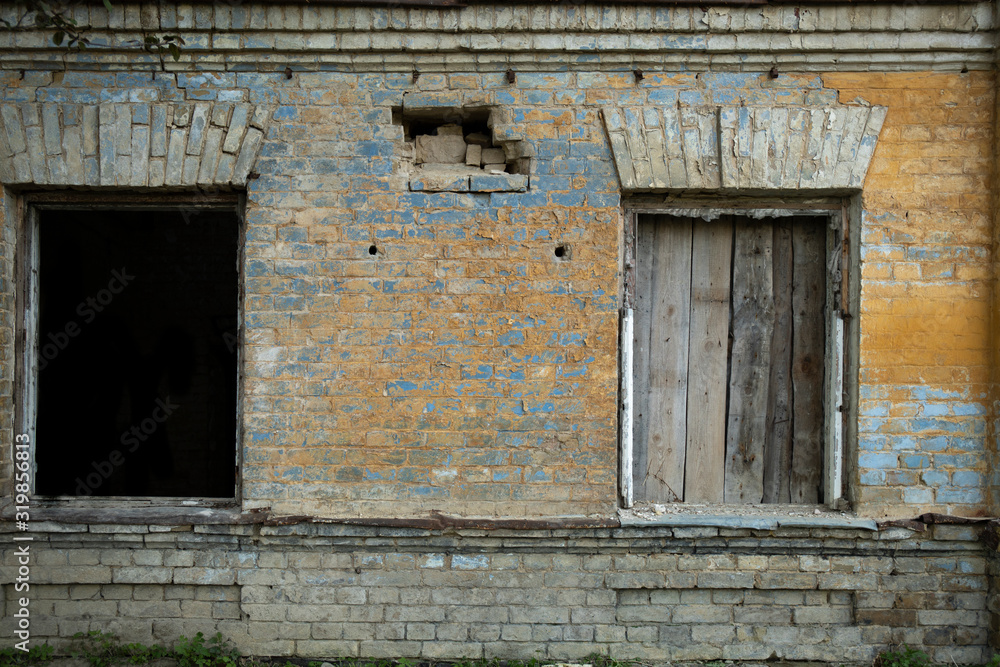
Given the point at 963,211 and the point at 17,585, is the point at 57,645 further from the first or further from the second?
the point at 963,211

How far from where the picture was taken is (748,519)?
127 inches

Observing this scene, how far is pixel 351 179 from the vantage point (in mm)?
3234

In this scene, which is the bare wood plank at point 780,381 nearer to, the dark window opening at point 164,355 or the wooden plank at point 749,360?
the wooden plank at point 749,360

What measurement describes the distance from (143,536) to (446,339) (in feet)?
6.11

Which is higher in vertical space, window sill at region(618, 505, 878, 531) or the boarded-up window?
the boarded-up window

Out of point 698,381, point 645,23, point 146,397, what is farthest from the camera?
point 146,397

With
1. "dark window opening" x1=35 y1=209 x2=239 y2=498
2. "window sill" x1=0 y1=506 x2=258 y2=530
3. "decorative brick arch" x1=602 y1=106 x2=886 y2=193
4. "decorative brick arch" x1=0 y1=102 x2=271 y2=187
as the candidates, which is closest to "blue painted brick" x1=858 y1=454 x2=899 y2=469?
"decorative brick arch" x1=602 y1=106 x2=886 y2=193

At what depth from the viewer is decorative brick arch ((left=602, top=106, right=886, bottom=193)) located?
10.4 feet

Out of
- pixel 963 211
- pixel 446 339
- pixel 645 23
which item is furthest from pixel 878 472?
pixel 645 23

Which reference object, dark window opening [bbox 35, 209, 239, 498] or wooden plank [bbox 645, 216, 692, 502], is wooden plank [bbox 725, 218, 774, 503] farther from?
dark window opening [bbox 35, 209, 239, 498]

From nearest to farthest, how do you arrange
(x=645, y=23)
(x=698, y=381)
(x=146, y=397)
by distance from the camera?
(x=645, y=23) → (x=698, y=381) → (x=146, y=397)

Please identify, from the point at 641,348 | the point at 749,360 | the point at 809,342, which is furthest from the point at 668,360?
the point at 809,342

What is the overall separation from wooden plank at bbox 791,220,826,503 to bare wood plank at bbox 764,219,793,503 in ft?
0.11

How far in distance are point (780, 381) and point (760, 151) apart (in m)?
1.22
